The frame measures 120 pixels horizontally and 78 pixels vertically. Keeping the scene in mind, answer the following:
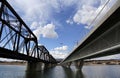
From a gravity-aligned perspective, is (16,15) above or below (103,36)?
above

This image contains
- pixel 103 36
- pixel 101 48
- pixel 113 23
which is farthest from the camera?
pixel 101 48

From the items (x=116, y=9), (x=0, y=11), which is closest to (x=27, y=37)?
(x=0, y=11)

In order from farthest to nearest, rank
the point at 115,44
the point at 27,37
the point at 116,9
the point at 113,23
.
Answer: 1. the point at 27,37
2. the point at 115,44
3. the point at 113,23
4. the point at 116,9

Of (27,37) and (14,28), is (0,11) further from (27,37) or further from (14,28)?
(27,37)

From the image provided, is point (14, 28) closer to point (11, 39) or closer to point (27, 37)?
point (11, 39)

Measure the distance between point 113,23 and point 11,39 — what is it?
21.2 metres

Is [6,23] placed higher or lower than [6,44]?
higher

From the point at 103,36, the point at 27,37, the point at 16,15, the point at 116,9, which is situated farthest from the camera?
the point at 27,37

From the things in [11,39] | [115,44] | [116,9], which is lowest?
[115,44]

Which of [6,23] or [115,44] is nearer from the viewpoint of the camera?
[115,44]

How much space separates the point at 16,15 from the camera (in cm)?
3472

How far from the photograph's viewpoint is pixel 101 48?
28656 mm

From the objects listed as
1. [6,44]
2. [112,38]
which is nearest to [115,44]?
[112,38]

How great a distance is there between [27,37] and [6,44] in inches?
826
